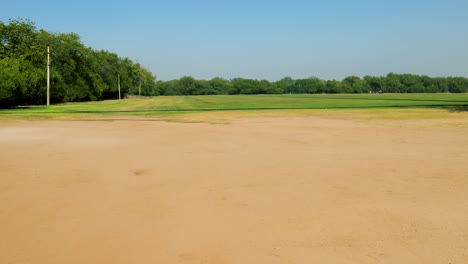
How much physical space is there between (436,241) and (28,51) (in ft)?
199

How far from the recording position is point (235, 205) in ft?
23.0

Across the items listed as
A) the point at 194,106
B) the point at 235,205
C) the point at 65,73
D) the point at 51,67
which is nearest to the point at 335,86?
the point at 65,73

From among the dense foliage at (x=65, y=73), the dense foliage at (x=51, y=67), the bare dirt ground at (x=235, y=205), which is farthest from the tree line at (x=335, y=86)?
the bare dirt ground at (x=235, y=205)

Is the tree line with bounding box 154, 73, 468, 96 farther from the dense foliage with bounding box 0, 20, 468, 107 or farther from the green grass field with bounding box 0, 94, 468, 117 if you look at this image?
the green grass field with bounding box 0, 94, 468, 117

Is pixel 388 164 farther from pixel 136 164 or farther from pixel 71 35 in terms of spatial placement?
pixel 71 35

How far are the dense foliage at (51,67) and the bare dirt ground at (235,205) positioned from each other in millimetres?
37437

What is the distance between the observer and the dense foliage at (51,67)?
4641 cm

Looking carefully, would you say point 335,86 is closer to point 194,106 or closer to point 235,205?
point 194,106

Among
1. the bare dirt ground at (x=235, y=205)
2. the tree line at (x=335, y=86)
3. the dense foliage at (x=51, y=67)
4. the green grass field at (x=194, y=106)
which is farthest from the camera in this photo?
the tree line at (x=335, y=86)

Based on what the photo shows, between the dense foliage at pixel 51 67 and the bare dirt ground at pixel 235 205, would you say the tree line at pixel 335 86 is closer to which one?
the dense foliage at pixel 51 67

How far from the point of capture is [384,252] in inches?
197

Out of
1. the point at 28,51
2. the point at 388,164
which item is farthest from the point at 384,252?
the point at 28,51

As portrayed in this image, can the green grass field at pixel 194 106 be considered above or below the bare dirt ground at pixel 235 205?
above

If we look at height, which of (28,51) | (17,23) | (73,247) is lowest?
(73,247)
